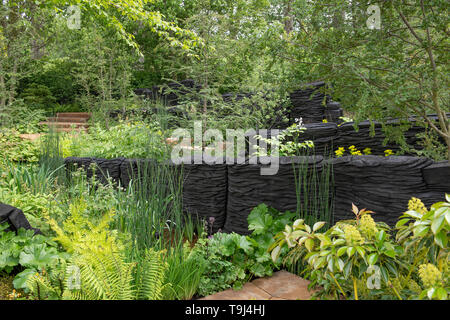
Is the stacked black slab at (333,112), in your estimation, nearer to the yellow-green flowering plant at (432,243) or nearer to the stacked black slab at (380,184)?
the stacked black slab at (380,184)

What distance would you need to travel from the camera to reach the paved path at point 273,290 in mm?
2049

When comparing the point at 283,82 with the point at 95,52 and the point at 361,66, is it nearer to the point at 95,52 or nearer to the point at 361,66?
the point at 361,66

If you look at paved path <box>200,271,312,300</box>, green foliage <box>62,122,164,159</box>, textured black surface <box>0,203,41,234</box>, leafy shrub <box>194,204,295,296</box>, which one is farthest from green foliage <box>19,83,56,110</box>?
paved path <box>200,271,312,300</box>

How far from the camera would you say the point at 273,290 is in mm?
2129

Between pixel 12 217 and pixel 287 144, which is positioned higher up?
pixel 287 144

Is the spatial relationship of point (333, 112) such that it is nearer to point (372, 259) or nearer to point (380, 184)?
point (380, 184)

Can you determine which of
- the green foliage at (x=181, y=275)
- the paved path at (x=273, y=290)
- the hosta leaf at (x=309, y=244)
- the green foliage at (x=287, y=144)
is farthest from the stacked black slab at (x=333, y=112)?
the hosta leaf at (x=309, y=244)

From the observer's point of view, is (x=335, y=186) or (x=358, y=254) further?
Answer: (x=335, y=186)

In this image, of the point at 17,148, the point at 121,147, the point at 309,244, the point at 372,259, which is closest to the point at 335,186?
the point at 309,244

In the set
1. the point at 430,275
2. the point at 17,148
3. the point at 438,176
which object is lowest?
the point at 430,275

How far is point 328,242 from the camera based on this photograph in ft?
4.67

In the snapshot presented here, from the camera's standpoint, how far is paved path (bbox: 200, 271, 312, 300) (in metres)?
2.05

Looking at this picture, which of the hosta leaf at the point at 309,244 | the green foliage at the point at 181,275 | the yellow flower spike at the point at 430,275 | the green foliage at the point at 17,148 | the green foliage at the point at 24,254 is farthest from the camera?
the green foliage at the point at 17,148

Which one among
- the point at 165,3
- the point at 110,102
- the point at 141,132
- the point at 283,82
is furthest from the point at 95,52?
the point at 283,82
